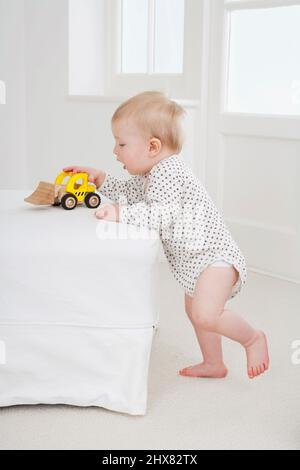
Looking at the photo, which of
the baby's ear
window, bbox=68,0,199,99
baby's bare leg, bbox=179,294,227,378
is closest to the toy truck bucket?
the baby's ear

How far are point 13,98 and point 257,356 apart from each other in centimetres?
202

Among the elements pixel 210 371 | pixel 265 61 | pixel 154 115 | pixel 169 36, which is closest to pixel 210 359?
pixel 210 371

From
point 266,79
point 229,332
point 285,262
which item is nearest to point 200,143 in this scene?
point 266,79

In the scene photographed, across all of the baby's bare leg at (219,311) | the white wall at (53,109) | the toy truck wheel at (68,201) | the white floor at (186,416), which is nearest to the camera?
the white floor at (186,416)

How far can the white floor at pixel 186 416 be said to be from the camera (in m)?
1.42

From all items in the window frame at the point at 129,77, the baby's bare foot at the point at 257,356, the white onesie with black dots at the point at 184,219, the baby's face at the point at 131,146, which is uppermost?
the window frame at the point at 129,77

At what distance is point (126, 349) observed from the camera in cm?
150

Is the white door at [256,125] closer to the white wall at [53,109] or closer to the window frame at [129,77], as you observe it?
the window frame at [129,77]

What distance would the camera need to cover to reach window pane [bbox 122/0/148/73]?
3.15 metres

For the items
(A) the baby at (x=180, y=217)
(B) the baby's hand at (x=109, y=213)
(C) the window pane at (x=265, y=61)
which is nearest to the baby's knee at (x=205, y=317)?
(A) the baby at (x=180, y=217)

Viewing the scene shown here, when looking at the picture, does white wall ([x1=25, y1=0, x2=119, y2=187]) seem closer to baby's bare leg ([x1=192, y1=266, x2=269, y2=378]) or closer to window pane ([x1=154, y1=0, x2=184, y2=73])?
window pane ([x1=154, y1=0, x2=184, y2=73])

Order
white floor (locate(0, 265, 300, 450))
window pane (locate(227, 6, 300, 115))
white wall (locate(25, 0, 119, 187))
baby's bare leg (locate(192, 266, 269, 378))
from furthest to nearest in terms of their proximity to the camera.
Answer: white wall (locate(25, 0, 119, 187)) < window pane (locate(227, 6, 300, 115)) < baby's bare leg (locate(192, 266, 269, 378)) < white floor (locate(0, 265, 300, 450))

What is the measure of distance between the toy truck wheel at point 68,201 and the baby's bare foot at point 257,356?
549mm
